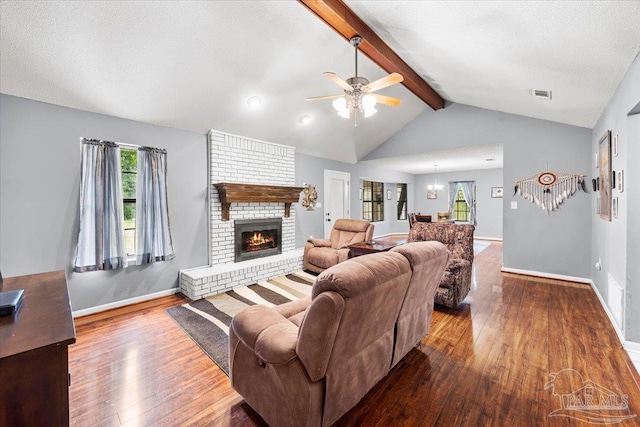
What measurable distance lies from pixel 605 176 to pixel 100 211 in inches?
231

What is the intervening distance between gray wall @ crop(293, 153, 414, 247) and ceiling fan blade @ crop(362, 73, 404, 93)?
10.9 feet

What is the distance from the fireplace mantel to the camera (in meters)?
4.34

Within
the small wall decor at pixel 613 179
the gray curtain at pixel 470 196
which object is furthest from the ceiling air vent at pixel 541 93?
the gray curtain at pixel 470 196

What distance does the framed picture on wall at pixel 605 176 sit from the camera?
117 inches

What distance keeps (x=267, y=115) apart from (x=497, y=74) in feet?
10.3

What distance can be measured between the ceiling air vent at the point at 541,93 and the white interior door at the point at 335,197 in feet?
13.9

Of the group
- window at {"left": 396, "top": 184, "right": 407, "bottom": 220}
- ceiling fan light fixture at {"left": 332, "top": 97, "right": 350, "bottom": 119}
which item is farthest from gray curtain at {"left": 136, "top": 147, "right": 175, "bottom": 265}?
window at {"left": 396, "top": 184, "right": 407, "bottom": 220}

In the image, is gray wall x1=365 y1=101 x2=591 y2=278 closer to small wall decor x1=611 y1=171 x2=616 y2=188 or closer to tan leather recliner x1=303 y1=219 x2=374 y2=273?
small wall decor x1=611 y1=171 x2=616 y2=188

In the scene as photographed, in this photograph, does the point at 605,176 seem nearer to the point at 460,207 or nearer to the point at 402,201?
the point at 460,207

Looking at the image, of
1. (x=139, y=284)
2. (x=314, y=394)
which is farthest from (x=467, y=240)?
(x=139, y=284)

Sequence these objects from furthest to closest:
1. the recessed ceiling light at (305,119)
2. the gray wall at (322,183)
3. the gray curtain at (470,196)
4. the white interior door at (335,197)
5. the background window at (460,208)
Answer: the background window at (460,208) < the gray curtain at (470,196) < the white interior door at (335,197) < the gray wall at (322,183) < the recessed ceiling light at (305,119)

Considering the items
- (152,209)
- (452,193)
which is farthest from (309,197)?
(452,193)

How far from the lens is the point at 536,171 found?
4.71m

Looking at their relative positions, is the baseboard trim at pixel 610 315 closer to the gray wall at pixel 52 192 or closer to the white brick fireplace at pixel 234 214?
the white brick fireplace at pixel 234 214
